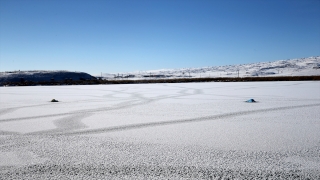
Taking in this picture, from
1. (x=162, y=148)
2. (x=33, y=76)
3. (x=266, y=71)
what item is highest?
(x=33, y=76)

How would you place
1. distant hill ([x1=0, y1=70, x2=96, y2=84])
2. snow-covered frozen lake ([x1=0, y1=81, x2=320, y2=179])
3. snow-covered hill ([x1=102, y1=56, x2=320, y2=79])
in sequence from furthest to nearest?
snow-covered hill ([x1=102, y1=56, x2=320, y2=79]) → distant hill ([x1=0, y1=70, x2=96, y2=84]) → snow-covered frozen lake ([x1=0, y1=81, x2=320, y2=179])

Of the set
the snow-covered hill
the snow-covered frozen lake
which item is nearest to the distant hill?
the snow-covered hill

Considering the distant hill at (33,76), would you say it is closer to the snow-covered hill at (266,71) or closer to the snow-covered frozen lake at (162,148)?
the snow-covered hill at (266,71)

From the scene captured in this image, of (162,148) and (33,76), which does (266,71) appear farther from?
(162,148)

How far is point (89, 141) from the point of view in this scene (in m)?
2.29

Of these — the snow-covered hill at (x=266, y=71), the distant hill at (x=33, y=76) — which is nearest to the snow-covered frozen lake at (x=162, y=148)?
the distant hill at (x=33, y=76)

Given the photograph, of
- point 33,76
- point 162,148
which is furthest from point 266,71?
point 162,148

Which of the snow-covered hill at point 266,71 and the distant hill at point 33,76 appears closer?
the distant hill at point 33,76

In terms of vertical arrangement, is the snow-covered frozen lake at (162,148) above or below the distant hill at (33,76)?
below

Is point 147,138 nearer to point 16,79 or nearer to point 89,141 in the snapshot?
point 89,141

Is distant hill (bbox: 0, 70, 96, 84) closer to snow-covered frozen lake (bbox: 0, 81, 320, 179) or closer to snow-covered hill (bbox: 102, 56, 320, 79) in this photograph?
snow-covered hill (bbox: 102, 56, 320, 79)

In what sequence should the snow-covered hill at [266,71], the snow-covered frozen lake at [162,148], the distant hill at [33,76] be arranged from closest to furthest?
the snow-covered frozen lake at [162,148], the distant hill at [33,76], the snow-covered hill at [266,71]

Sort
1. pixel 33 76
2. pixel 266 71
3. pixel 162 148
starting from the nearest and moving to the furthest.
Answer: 1. pixel 162 148
2. pixel 33 76
3. pixel 266 71

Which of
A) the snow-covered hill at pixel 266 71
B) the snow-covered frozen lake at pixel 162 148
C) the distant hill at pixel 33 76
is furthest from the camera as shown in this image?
the snow-covered hill at pixel 266 71
